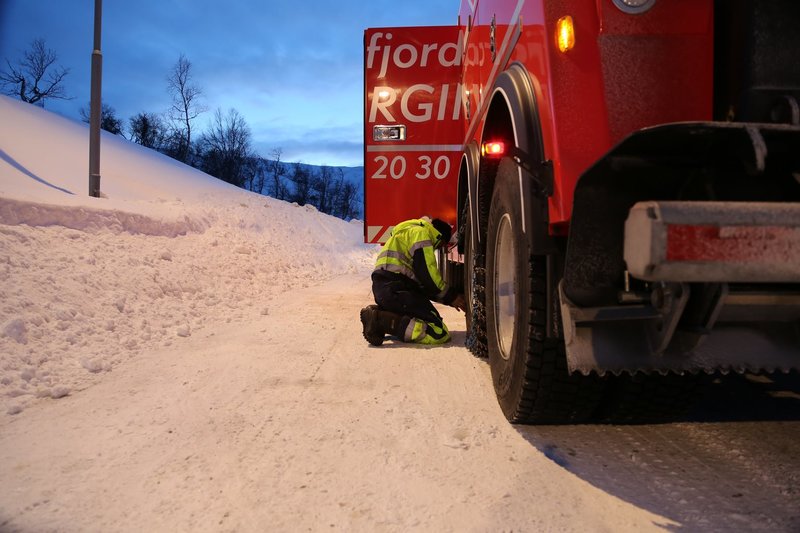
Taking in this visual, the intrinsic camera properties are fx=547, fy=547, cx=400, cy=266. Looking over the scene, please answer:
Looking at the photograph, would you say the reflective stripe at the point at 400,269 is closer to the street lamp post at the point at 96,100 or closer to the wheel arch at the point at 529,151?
the wheel arch at the point at 529,151

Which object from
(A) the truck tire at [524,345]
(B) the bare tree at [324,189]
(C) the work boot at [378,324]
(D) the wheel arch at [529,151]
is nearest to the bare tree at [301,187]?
(B) the bare tree at [324,189]

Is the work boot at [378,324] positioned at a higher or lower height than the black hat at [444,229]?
lower

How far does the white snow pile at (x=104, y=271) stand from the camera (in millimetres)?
3838

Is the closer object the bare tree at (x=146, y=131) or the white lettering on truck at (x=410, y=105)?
the white lettering on truck at (x=410, y=105)

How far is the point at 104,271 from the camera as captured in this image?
581 cm

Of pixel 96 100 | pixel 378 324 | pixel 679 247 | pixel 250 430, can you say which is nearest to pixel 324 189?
pixel 96 100

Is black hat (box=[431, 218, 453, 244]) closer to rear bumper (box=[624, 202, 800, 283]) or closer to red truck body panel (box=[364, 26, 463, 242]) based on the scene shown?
red truck body panel (box=[364, 26, 463, 242])

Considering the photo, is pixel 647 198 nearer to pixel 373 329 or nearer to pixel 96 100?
pixel 373 329

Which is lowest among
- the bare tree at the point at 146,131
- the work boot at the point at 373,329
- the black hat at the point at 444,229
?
the work boot at the point at 373,329

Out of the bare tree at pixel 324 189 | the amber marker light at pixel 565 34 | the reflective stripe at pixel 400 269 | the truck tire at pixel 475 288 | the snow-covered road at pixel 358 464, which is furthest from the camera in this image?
the bare tree at pixel 324 189

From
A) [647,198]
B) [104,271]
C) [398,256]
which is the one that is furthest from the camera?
[104,271]

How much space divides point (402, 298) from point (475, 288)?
1.23m

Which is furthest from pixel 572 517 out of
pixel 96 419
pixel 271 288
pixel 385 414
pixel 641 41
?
pixel 271 288

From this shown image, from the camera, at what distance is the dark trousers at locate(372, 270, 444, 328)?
4.86m
